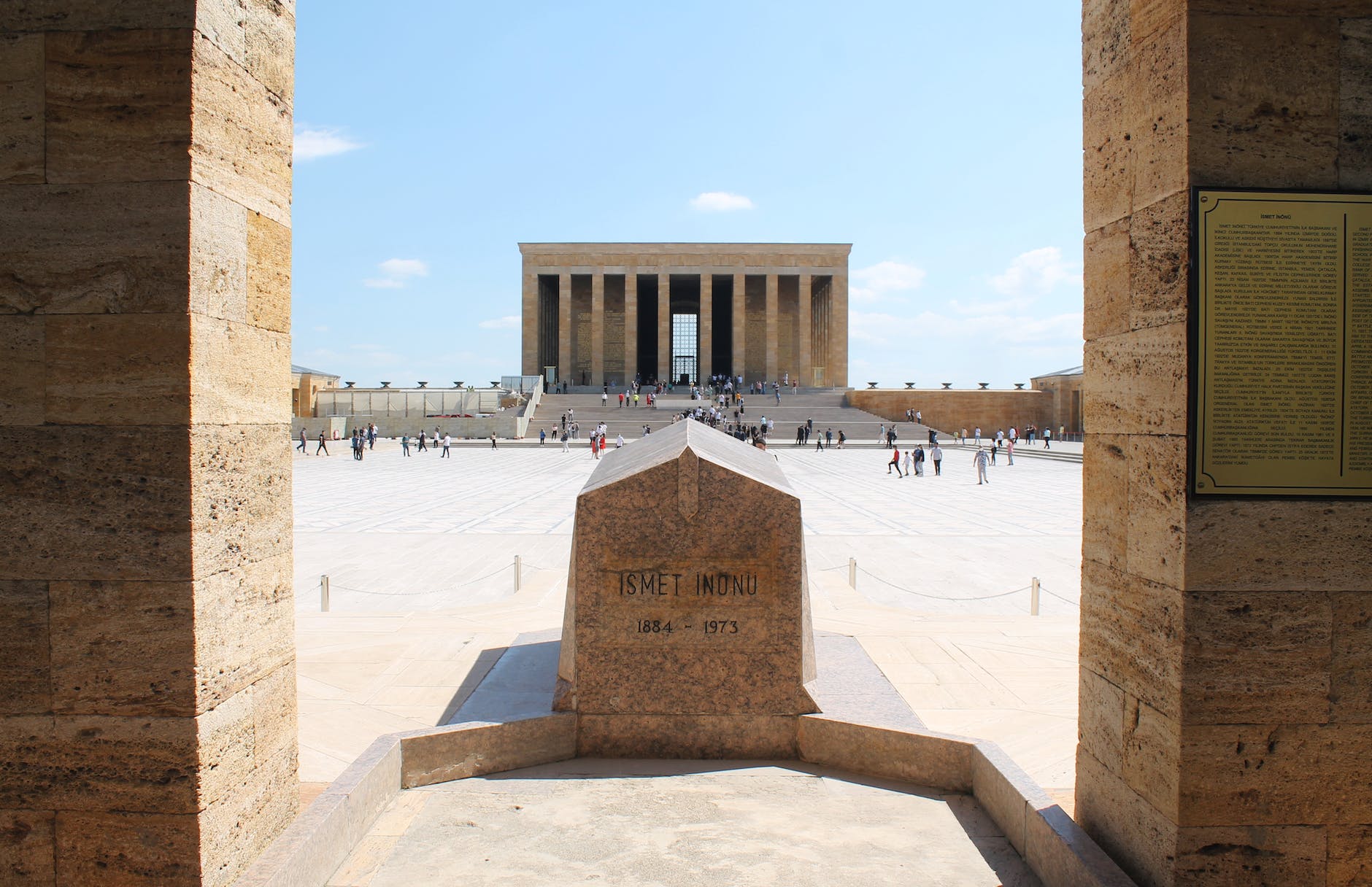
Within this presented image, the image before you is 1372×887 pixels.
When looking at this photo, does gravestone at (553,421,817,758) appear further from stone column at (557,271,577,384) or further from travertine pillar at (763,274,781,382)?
stone column at (557,271,577,384)

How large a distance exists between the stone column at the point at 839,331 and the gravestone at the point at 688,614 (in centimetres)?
5263

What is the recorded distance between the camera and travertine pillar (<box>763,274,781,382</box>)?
54781mm

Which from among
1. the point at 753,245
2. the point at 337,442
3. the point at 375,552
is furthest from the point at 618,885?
the point at 753,245

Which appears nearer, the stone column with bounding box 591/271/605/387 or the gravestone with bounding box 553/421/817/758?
the gravestone with bounding box 553/421/817/758

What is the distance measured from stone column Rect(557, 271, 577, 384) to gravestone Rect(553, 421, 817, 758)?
171 ft

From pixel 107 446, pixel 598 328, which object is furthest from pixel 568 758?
pixel 598 328

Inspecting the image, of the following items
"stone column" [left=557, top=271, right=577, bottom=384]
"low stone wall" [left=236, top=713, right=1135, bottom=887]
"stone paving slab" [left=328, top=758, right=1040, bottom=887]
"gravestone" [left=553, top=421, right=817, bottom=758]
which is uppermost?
"stone column" [left=557, top=271, right=577, bottom=384]

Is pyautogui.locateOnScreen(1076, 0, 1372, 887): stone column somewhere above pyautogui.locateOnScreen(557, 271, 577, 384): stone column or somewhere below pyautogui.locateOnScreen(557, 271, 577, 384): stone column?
below

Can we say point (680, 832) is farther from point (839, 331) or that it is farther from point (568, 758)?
point (839, 331)

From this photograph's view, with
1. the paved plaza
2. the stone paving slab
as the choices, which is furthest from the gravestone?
the paved plaza

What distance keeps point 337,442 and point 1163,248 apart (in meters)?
40.9

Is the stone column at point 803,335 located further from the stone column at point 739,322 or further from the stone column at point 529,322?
the stone column at point 529,322

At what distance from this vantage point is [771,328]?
5569 centimetres

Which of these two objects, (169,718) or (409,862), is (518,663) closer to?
(409,862)
